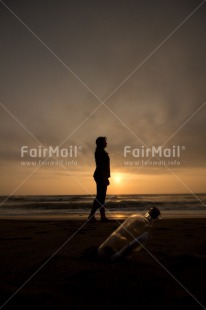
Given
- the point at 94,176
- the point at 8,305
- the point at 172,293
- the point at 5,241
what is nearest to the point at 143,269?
the point at 172,293

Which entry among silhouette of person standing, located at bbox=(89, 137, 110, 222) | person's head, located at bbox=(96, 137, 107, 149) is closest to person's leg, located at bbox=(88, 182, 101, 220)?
silhouette of person standing, located at bbox=(89, 137, 110, 222)

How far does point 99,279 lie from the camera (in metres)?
2.11

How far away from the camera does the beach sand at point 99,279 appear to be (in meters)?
1.70

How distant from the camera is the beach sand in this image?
1703 mm

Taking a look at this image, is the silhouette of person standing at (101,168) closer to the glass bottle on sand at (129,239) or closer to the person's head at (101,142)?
the person's head at (101,142)

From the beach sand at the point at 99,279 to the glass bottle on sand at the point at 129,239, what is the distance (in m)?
0.09

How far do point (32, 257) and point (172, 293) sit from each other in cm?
149

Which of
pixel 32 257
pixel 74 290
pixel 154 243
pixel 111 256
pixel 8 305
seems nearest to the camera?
pixel 8 305

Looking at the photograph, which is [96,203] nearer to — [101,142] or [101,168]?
[101,168]

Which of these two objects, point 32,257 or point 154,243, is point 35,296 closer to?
point 32,257

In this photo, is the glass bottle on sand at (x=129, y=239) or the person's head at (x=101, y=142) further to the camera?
the person's head at (x=101, y=142)

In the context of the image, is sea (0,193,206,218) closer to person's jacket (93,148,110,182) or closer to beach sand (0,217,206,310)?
person's jacket (93,148,110,182)

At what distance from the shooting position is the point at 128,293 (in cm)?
184

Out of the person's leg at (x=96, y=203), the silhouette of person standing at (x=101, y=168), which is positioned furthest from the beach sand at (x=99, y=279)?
the silhouette of person standing at (x=101, y=168)
